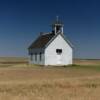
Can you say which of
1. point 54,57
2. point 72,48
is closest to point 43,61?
point 54,57

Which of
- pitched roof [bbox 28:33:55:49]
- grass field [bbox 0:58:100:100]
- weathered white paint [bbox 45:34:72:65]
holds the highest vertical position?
pitched roof [bbox 28:33:55:49]

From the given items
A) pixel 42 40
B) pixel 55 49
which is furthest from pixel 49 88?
pixel 42 40

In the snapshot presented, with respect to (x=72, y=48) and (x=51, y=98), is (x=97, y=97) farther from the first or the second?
(x=72, y=48)

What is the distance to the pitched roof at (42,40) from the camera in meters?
59.2

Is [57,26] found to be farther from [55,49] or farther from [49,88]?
[49,88]

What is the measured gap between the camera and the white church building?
58.3m

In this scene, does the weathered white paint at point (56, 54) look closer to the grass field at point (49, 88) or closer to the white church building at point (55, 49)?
the white church building at point (55, 49)

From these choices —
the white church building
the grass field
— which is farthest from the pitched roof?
the grass field

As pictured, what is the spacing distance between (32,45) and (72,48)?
9.99 metres

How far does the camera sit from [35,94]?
18531mm

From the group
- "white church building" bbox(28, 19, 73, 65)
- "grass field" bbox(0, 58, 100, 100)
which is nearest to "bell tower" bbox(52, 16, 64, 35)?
"white church building" bbox(28, 19, 73, 65)

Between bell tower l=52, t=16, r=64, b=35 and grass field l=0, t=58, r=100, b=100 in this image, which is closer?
grass field l=0, t=58, r=100, b=100

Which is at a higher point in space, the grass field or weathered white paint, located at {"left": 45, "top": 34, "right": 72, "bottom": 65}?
weathered white paint, located at {"left": 45, "top": 34, "right": 72, "bottom": 65}

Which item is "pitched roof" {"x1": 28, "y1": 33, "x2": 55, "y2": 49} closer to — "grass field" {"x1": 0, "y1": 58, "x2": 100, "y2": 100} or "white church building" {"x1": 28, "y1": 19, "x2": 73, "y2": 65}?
"white church building" {"x1": 28, "y1": 19, "x2": 73, "y2": 65}
